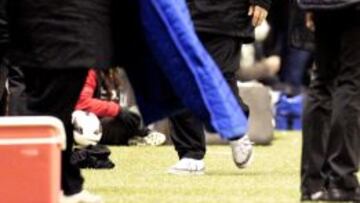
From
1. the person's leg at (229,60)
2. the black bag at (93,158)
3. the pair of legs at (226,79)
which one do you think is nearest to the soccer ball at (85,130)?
the black bag at (93,158)

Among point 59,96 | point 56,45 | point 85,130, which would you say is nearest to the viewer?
point 56,45

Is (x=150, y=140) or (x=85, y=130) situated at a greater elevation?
(x=85, y=130)

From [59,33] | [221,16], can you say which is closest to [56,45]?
[59,33]

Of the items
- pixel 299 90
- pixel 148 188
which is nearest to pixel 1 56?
pixel 148 188

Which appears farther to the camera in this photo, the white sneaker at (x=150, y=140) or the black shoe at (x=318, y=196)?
the white sneaker at (x=150, y=140)

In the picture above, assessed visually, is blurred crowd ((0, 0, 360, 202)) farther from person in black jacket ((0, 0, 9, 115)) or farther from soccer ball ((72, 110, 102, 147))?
soccer ball ((72, 110, 102, 147))

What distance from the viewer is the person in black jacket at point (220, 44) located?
21.2 feet

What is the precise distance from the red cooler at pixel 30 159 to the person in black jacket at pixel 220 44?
1956 millimetres

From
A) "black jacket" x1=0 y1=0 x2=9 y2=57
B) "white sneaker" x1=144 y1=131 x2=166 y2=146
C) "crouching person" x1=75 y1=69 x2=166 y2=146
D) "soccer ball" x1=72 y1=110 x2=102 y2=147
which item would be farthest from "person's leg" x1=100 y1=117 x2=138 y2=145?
"black jacket" x1=0 y1=0 x2=9 y2=57

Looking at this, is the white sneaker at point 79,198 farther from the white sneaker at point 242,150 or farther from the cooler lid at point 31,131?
the white sneaker at point 242,150

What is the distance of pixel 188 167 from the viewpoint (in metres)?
6.59

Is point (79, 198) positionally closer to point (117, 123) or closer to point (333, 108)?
point (333, 108)

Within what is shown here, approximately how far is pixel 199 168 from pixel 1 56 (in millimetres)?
1309

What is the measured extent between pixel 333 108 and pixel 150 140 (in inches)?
154
